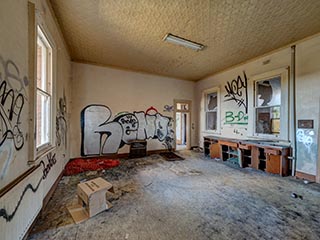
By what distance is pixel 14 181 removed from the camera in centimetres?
140

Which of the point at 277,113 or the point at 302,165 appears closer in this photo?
the point at 302,165

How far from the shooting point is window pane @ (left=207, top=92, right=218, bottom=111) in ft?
20.3

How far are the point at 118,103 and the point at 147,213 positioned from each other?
4068mm

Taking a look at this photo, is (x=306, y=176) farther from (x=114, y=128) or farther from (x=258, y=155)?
(x=114, y=128)

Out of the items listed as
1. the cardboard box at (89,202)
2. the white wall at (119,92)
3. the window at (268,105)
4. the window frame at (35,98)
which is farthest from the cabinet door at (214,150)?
the window frame at (35,98)

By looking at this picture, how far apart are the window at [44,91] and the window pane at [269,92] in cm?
499

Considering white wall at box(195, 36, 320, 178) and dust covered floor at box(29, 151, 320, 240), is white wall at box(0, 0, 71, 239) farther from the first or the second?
white wall at box(195, 36, 320, 178)

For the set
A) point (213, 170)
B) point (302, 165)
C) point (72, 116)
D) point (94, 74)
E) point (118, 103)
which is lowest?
point (213, 170)

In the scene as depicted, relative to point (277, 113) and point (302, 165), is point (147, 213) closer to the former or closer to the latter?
point (302, 165)

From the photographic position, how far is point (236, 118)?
520 centimetres

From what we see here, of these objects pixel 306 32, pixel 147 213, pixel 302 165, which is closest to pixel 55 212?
pixel 147 213

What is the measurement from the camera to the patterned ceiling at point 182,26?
2561 mm

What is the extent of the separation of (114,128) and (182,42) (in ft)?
11.2

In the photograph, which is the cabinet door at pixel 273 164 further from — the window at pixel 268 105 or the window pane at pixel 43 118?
the window pane at pixel 43 118
